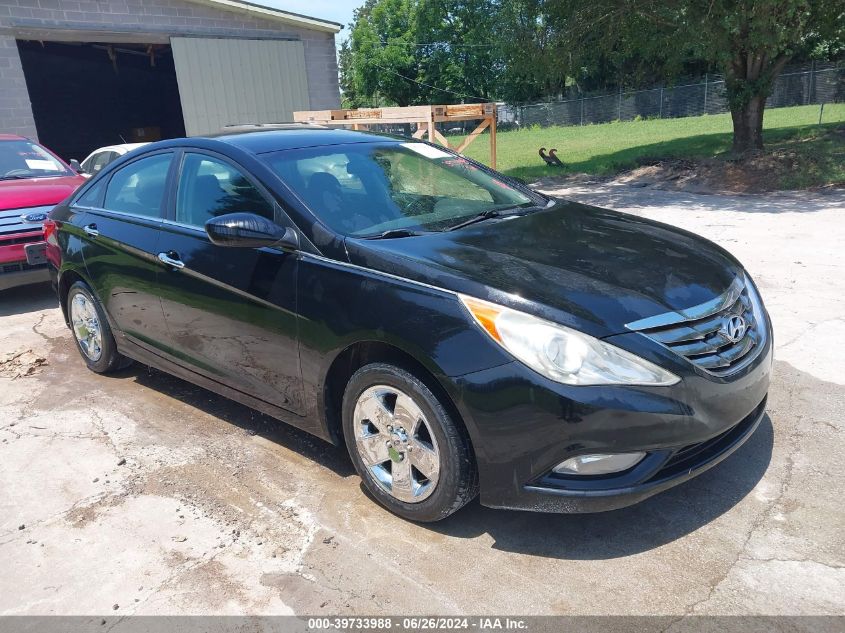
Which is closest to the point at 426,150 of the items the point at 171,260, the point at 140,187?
the point at 171,260

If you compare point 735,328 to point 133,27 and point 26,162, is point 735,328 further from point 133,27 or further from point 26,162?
point 133,27

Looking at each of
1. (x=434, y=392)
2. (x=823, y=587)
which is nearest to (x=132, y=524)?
(x=434, y=392)

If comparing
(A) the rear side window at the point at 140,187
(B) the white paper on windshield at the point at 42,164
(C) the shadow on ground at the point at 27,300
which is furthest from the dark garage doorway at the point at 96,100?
(A) the rear side window at the point at 140,187

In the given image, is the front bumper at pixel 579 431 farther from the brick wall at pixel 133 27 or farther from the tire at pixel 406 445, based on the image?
→ the brick wall at pixel 133 27

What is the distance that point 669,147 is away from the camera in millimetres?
18672

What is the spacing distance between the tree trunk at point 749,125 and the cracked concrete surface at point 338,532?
11.5 m

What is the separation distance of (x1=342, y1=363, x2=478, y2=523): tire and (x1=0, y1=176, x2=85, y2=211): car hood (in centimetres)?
566

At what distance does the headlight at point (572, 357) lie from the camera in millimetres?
2650

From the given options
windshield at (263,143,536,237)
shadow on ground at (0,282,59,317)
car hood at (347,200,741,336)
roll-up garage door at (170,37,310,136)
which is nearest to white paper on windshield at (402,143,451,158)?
windshield at (263,143,536,237)

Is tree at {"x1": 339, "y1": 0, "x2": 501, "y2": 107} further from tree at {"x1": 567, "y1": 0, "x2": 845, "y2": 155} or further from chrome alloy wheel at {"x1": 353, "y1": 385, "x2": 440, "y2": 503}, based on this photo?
chrome alloy wheel at {"x1": 353, "y1": 385, "x2": 440, "y2": 503}

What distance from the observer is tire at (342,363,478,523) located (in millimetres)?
2883

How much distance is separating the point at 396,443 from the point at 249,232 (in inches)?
48.2

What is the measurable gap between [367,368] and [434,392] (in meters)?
0.37

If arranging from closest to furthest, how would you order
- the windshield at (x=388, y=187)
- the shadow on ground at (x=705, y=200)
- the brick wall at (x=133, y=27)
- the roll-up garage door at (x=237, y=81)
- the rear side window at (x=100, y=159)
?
the windshield at (x=388, y=187), the shadow on ground at (x=705, y=200), the rear side window at (x=100, y=159), the brick wall at (x=133, y=27), the roll-up garage door at (x=237, y=81)
